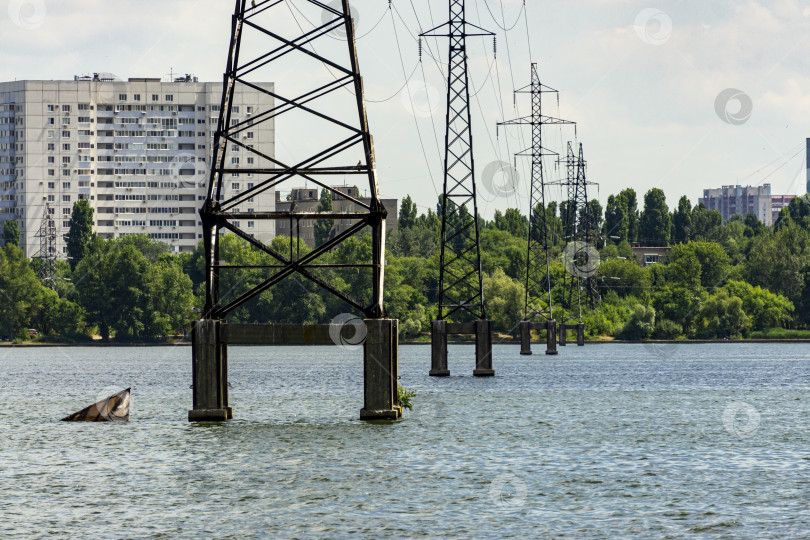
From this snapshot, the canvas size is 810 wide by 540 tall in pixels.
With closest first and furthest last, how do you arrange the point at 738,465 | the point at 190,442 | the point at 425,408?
1. the point at 738,465
2. the point at 190,442
3. the point at 425,408

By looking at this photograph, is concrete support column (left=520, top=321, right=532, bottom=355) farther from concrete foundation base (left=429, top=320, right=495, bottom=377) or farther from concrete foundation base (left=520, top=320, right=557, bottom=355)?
concrete foundation base (left=429, top=320, right=495, bottom=377)

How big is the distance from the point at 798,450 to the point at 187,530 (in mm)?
24274

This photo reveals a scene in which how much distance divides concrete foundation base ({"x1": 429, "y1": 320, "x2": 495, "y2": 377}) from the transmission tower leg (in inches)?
1387

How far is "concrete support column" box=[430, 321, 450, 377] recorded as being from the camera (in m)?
81.1

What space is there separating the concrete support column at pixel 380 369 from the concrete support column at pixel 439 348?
36.5 m

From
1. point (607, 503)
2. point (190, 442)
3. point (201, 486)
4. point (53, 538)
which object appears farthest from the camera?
point (190, 442)

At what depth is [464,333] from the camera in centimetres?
7906

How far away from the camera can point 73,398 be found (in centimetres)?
7488

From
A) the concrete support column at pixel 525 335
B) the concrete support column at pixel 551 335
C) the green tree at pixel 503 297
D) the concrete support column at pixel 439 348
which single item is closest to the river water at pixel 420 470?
the concrete support column at pixel 439 348

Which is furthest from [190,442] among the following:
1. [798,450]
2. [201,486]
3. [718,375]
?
[718,375]

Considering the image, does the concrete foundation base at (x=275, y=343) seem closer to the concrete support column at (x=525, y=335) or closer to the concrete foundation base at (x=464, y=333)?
the concrete foundation base at (x=464, y=333)

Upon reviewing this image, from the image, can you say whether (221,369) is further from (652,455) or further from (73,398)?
(73,398)

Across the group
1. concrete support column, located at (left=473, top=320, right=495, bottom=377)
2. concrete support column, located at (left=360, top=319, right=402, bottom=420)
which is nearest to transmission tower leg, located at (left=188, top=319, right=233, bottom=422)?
concrete support column, located at (left=360, top=319, right=402, bottom=420)

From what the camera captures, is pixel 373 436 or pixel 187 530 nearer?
pixel 187 530
